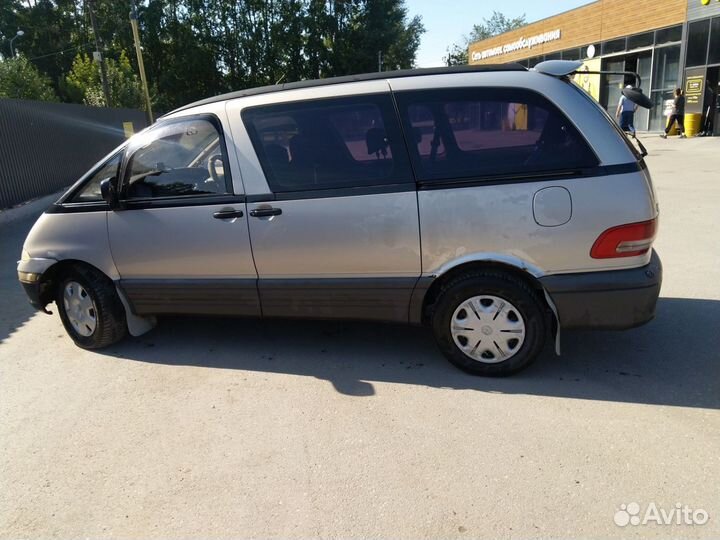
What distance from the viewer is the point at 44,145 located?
13945mm

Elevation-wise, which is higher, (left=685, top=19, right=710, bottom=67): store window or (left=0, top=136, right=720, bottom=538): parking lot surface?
(left=685, top=19, right=710, bottom=67): store window

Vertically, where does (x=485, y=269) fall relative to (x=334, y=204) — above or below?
below

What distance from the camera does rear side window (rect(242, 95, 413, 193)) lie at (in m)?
3.53

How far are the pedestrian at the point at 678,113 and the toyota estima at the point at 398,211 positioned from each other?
17.7 metres

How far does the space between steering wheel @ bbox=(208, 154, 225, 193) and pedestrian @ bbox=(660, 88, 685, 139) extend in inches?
761

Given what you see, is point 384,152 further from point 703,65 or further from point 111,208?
point 703,65

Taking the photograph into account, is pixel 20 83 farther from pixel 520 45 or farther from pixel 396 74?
pixel 396 74

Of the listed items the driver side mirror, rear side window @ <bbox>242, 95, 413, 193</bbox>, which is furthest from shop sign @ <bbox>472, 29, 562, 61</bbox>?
the driver side mirror

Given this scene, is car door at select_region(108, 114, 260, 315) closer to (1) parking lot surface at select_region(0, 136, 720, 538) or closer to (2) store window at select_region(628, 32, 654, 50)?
(1) parking lot surface at select_region(0, 136, 720, 538)

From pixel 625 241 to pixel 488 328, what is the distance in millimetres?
989

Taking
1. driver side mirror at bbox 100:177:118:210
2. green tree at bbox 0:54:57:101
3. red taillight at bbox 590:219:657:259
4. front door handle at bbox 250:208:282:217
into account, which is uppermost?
green tree at bbox 0:54:57:101

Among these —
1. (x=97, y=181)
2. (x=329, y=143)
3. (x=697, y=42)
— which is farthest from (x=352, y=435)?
(x=697, y=42)

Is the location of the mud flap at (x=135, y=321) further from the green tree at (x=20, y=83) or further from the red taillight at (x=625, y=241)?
the green tree at (x=20, y=83)

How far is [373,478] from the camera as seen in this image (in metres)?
2.70
